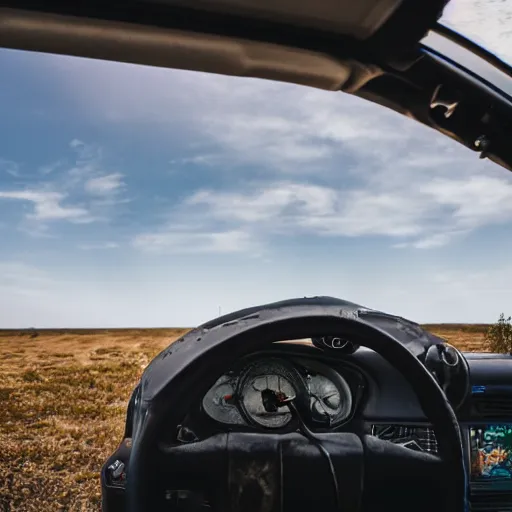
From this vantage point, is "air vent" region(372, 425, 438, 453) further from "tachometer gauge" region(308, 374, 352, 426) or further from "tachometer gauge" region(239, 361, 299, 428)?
"tachometer gauge" region(239, 361, 299, 428)

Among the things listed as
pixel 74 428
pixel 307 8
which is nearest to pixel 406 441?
pixel 307 8

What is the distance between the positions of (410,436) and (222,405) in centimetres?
62

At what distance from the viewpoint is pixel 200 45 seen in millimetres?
2211

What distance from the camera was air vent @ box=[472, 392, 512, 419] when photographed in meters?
2.60

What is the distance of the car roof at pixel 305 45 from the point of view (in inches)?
81.7

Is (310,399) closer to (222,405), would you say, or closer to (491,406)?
(222,405)

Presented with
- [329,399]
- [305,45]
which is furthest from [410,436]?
[305,45]

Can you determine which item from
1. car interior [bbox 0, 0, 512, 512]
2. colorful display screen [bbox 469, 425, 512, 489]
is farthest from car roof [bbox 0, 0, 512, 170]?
colorful display screen [bbox 469, 425, 512, 489]

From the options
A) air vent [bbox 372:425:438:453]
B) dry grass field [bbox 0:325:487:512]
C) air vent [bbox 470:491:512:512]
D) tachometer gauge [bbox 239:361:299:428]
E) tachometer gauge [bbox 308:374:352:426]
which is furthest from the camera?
dry grass field [bbox 0:325:487:512]

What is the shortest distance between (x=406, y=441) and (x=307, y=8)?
1448 mm

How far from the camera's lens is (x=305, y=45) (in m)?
2.28

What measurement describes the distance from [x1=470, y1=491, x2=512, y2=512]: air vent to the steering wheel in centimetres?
101

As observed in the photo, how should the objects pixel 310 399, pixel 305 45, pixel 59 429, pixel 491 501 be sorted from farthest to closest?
1. pixel 59 429
2. pixel 491 501
3. pixel 305 45
4. pixel 310 399

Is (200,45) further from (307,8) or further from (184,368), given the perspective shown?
(184,368)
